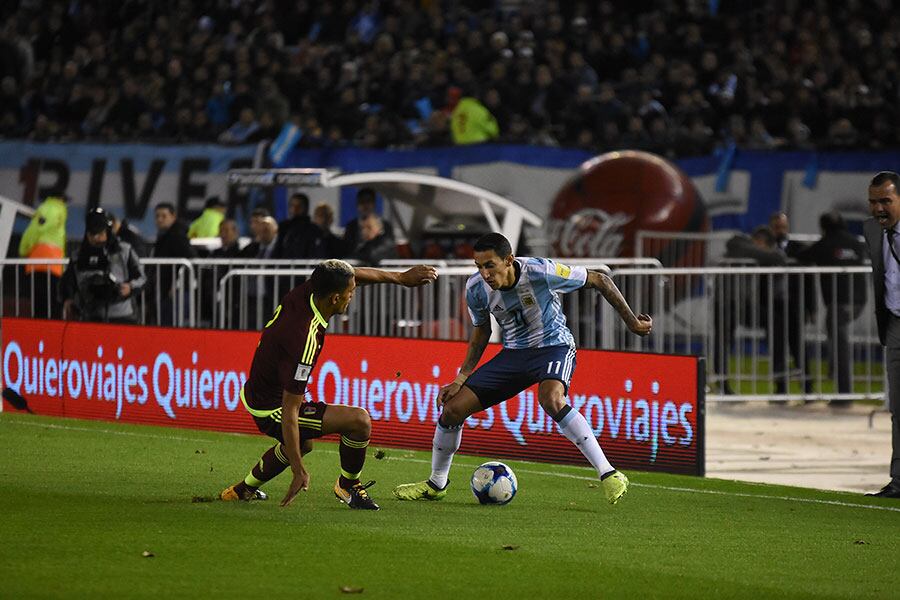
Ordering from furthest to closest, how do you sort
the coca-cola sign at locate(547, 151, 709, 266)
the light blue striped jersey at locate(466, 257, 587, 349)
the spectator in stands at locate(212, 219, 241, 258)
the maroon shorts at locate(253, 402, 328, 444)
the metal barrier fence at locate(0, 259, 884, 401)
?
the coca-cola sign at locate(547, 151, 709, 266) < the spectator in stands at locate(212, 219, 241, 258) < the metal barrier fence at locate(0, 259, 884, 401) < the light blue striped jersey at locate(466, 257, 587, 349) < the maroon shorts at locate(253, 402, 328, 444)

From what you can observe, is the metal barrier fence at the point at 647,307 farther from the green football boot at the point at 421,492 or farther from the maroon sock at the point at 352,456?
the maroon sock at the point at 352,456

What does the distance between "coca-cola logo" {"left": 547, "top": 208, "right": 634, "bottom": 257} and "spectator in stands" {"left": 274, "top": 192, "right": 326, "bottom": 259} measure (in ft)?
16.2

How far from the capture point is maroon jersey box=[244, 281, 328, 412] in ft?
32.8

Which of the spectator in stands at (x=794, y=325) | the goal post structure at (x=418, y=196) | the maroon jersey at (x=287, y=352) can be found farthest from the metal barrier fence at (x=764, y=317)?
the maroon jersey at (x=287, y=352)

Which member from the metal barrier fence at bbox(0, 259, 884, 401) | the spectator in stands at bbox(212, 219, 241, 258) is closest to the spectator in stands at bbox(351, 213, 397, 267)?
the metal barrier fence at bbox(0, 259, 884, 401)

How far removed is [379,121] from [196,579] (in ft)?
58.1

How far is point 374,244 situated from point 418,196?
271cm

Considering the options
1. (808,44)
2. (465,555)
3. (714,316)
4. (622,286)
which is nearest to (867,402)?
(714,316)

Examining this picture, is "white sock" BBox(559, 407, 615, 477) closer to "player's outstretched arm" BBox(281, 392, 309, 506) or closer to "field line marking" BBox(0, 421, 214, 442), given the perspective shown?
"player's outstretched arm" BBox(281, 392, 309, 506)

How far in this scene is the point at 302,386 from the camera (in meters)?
9.93

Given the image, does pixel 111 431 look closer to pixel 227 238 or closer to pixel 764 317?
pixel 227 238

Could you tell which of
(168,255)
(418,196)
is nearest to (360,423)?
(168,255)

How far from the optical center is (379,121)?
25.3 meters

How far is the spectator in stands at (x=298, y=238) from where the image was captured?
1858 cm
